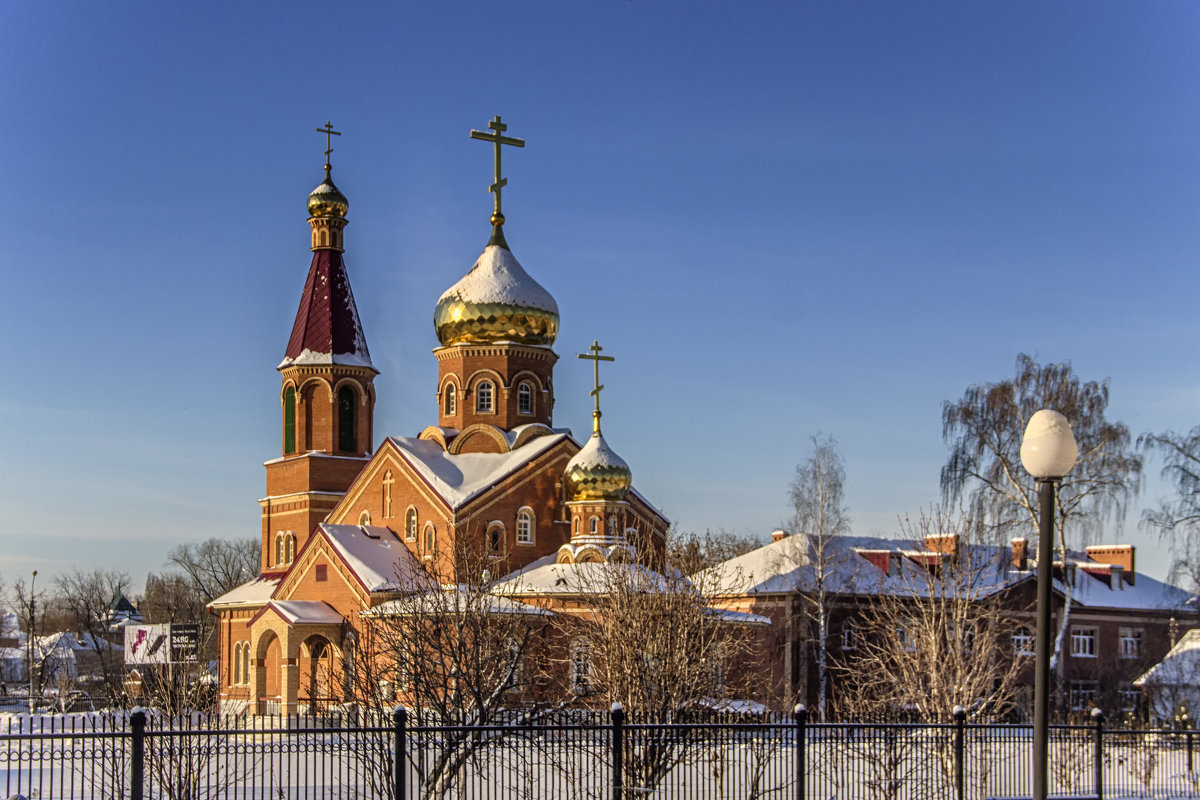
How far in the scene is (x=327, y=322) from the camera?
3484 centimetres

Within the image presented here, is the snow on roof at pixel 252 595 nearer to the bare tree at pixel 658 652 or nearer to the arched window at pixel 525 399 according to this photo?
the arched window at pixel 525 399

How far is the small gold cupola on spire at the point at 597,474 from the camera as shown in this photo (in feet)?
95.0

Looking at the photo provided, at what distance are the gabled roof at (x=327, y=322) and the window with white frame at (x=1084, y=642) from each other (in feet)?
64.7

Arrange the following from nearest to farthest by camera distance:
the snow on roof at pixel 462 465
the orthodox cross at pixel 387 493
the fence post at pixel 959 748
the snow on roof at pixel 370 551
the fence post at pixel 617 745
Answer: the fence post at pixel 617 745 → the fence post at pixel 959 748 → the snow on roof at pixel 370 551 → the snow on roof at pixel 462 465 → the orthodox cross at pixel 387 493

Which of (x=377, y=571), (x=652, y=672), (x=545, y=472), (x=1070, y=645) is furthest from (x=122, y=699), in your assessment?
(x=1070, y=645)

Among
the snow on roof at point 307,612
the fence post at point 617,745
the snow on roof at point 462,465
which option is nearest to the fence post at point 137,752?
the fence post at point 617,745

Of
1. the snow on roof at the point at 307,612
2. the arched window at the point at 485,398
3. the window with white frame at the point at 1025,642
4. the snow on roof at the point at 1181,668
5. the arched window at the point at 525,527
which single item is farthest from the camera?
the arched window at the point at 485,398

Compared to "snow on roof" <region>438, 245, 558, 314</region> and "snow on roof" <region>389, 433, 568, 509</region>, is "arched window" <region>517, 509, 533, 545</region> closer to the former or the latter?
"snow on roof" <region>389, 433, 568, 509</region>

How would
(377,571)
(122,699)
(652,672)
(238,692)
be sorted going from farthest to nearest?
(238,692) < (377,571) < (122,699) < (652,672)

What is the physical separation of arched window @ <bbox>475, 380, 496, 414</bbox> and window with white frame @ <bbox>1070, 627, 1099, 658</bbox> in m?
16.2

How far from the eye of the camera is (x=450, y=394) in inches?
1281

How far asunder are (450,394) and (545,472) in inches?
140

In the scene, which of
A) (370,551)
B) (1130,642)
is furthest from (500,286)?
(1130,642)

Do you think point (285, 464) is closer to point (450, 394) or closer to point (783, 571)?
point (450, 394)
